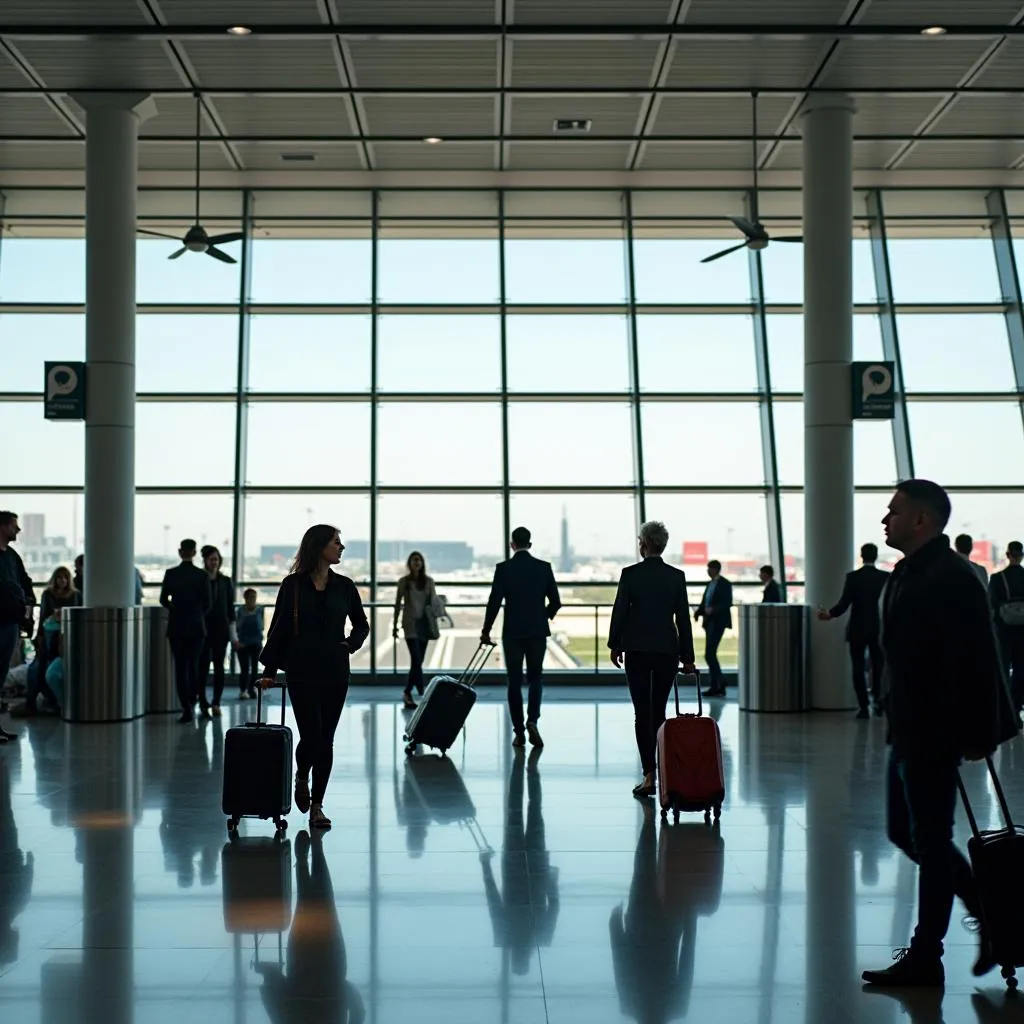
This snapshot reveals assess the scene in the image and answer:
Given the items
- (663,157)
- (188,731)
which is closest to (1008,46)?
(663,157)

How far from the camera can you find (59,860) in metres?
6.39

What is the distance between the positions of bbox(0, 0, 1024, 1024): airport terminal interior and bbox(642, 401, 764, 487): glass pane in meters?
0.06

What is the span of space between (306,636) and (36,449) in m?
11.7

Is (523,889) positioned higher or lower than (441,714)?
lower

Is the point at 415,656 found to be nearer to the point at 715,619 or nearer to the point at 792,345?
the point at 715,619

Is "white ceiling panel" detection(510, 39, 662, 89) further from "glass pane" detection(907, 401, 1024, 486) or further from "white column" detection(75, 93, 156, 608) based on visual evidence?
"glass pane" detection(907, 401, 1024, 486)

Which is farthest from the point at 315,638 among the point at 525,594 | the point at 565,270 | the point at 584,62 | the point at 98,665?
the point at 565,270

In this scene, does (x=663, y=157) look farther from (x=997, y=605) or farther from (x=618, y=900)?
(x=618, y=900)

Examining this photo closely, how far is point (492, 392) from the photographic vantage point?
58.3 feet

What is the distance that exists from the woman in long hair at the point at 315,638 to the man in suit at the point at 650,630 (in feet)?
5.77

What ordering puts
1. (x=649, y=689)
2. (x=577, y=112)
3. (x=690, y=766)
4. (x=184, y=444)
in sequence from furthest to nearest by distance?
(x=184, y=444) → (x=577, y=112) → (x=649, y=689) → (x=690, y=766)

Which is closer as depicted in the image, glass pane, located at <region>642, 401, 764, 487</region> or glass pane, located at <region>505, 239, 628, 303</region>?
glass pane, located at <region>642, 401, 764, 487</region>

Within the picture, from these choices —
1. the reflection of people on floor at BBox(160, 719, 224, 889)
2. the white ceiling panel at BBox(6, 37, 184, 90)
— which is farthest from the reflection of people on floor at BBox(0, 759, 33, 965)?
the white ceiling panel at BBox(6, 37, 184, 90)

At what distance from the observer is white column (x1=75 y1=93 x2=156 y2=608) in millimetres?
13461
